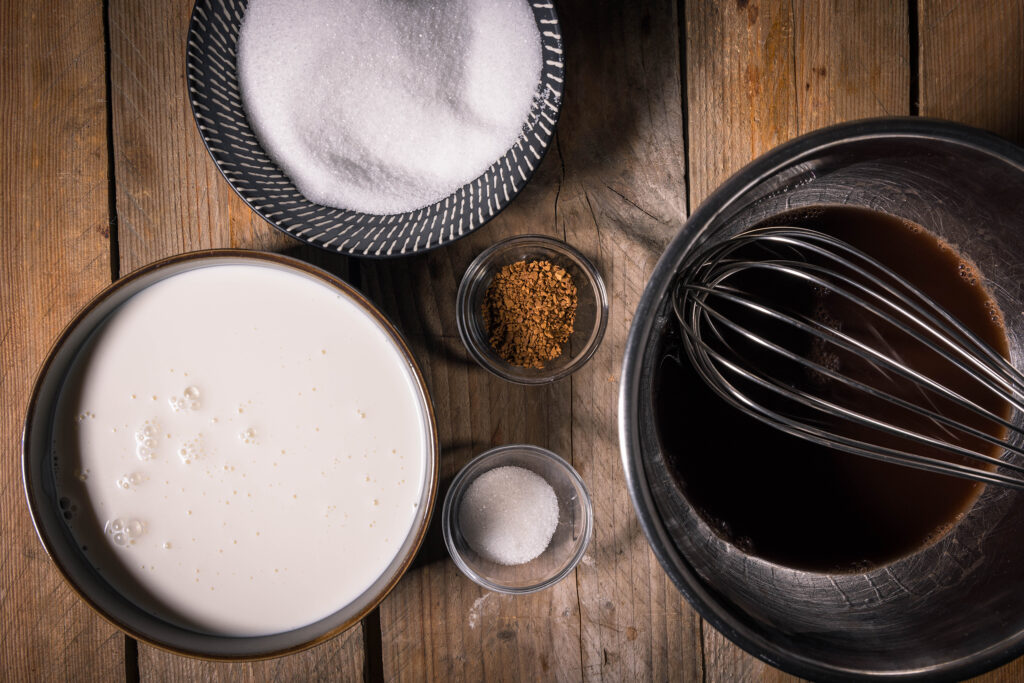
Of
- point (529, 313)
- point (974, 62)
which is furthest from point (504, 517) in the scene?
point (974, 62)

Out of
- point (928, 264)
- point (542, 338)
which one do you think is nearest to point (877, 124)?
point (928, 264)

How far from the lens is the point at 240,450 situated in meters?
0.64

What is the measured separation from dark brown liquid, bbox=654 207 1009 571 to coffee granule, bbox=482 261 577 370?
0.16 metres

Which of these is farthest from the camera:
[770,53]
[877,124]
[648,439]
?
[770,53]

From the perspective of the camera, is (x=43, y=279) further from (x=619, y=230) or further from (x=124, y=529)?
(x=619, y=230)

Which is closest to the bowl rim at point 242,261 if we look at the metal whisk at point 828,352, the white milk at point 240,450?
the white milk at point 240,450

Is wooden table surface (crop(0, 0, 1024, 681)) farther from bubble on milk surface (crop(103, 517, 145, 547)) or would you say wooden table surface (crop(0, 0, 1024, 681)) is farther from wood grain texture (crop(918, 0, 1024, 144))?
bubble on milk surface (crop(103, 517, 145, 547))

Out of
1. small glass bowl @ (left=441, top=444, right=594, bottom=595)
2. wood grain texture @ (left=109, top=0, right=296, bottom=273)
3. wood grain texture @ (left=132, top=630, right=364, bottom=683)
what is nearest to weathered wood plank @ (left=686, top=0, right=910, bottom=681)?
small glass bowl @ (left=441, top=444, right=594, bottom=595)

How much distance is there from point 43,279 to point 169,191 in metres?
0.16

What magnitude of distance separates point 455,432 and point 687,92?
432 millimetres

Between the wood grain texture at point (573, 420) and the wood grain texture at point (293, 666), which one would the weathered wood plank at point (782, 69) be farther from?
the wood grain texture at point (293, 666)

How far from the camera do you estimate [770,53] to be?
68 cm

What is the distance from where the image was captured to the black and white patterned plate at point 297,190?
617 mm

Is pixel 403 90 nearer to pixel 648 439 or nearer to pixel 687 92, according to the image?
pixel 687 92
